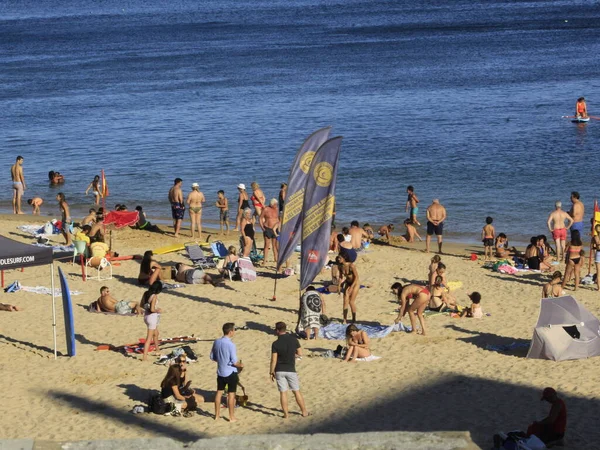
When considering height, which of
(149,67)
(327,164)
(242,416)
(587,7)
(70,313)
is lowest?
(242,416)

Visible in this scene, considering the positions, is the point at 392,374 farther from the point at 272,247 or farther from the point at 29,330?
the point at 272,247

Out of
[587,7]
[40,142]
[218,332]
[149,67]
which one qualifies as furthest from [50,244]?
[587,7]

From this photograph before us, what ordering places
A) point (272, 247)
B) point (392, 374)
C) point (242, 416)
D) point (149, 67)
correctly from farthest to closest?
point (149, 67) < point (272, 247) < point (392, 374) < point (242, 416)

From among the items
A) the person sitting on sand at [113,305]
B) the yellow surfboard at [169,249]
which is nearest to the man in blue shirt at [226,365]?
the person sitting on sand at [113,305]

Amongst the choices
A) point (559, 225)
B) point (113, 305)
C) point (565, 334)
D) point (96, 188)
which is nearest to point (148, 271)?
point (113, 305)

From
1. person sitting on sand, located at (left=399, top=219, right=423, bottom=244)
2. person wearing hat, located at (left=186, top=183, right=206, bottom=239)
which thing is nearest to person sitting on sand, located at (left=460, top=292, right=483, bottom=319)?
person sitting on sand, located at (left=399, top=219, right=423, bottom=244)

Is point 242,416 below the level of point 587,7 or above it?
below

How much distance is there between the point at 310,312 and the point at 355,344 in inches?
56.4

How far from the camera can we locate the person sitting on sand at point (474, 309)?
1806 cm

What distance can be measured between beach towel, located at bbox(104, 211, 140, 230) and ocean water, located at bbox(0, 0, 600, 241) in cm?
517

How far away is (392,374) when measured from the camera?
49.6 feet

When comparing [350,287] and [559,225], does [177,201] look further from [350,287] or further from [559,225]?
[559,225]

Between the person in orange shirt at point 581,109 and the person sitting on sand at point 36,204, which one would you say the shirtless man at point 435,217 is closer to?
the person sitting on sand at point 36,204

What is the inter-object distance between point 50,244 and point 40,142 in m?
22.8
